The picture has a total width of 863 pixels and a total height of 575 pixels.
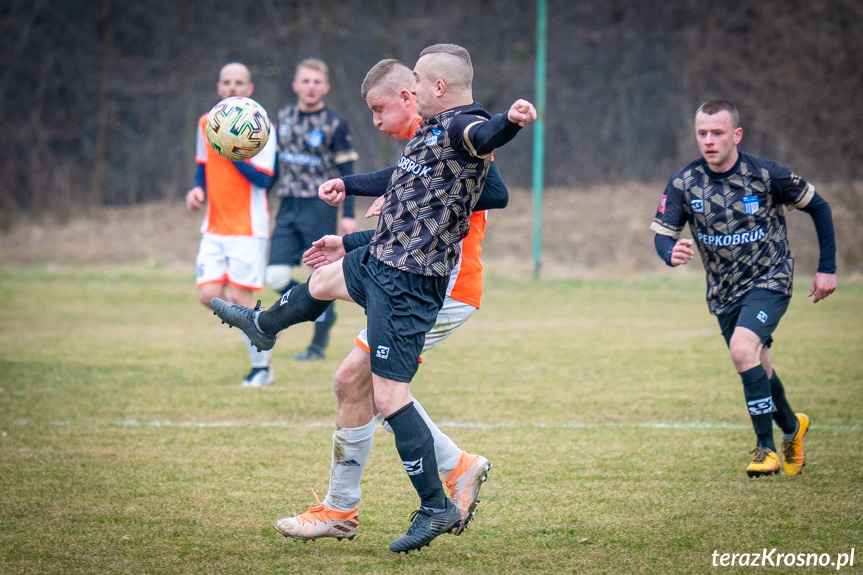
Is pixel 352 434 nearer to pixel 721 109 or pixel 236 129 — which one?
pixel 236 129

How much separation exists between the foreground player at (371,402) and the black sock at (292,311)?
0.20 meters

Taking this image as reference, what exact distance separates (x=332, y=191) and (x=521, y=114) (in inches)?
38.1

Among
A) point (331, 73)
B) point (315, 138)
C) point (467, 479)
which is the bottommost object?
point (467, 479)

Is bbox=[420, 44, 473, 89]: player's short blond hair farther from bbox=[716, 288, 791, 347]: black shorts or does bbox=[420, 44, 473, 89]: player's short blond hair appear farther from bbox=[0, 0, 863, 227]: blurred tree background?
bbox=[0, 0, 863, 227]: blurred tree background

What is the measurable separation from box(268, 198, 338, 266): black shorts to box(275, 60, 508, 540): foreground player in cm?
383

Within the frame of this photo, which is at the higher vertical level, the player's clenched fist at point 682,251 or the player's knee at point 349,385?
the player's clenched fist at point 682,251

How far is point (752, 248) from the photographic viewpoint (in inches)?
180

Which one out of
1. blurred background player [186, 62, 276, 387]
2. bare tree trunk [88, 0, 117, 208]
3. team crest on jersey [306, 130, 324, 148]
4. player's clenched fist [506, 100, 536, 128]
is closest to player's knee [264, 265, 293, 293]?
blurred background player [186, 62, 276, 387]

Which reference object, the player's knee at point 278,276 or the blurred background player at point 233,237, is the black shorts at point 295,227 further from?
the blurred background player at point 233,237

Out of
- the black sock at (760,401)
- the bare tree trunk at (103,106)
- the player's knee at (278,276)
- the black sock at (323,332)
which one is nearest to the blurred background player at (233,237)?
the player's knee at (278,276)

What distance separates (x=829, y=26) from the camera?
16.4 meters

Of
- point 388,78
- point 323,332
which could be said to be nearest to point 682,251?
point 388,78

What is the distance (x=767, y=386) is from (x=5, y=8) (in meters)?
22.6

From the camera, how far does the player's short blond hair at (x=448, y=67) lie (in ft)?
11.0
